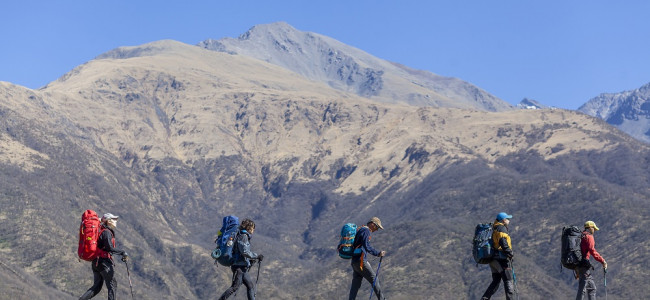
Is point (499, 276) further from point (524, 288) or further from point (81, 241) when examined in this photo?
point (524, 288)

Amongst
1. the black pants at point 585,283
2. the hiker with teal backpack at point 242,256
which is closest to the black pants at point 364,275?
the hiker with teal backpack at point 242,256

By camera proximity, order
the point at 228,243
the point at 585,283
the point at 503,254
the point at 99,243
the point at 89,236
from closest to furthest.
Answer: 1. the point at 89,236
2. the point at 99,243
3. the point at 503,254
4. the point at 228,243
5. the point at 585,283

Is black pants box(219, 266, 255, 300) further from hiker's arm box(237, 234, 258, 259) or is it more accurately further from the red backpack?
the red backpack

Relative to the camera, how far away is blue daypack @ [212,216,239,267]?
Answer: 2647 centimetres

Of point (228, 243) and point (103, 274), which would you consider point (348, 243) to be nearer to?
point (228, 243)

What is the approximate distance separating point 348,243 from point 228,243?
150 inches

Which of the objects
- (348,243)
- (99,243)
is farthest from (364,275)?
(99,243)

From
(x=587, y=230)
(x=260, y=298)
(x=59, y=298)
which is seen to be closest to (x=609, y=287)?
(x=260, y=298)

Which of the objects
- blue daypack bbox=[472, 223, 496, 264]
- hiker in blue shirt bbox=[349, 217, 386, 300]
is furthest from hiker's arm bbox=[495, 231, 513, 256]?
hiker in blue shirt bbox=[349, 217, 386, 300]

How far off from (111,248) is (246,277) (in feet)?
13.6

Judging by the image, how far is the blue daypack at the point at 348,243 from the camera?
91.1 feet

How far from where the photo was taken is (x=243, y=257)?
26.5 m

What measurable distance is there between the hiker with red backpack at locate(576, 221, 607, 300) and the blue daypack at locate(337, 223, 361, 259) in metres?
6.67

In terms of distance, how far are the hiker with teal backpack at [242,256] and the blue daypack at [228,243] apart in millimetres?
32
